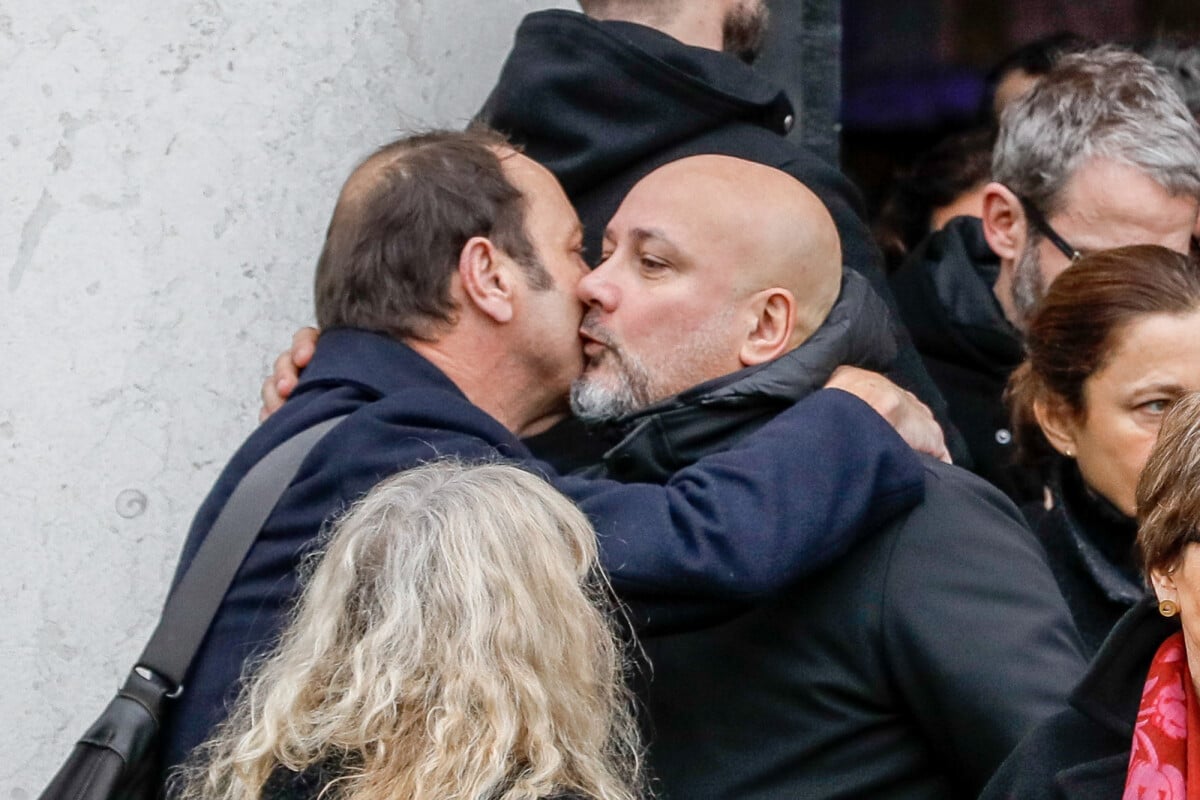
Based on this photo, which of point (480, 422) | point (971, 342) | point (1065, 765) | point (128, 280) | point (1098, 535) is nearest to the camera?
point (1065, 765)

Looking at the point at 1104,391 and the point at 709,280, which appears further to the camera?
the point at 1104,391

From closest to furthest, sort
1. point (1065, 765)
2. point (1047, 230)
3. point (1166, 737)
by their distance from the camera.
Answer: point (1166, 737), point (1065, 765), point (1047, 230)

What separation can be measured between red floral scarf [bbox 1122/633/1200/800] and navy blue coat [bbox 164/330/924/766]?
53cm

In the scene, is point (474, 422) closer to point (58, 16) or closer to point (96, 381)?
point (96, 381)

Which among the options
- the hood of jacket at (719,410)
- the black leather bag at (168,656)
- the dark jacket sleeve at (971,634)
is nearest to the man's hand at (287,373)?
the black leather bag at (168,656)

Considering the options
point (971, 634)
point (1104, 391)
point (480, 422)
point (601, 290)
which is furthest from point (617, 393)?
point (1104, 391)

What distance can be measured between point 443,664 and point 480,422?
654 millimetres

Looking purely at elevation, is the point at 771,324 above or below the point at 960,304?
above

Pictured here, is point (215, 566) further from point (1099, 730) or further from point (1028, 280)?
point (1028, 280)

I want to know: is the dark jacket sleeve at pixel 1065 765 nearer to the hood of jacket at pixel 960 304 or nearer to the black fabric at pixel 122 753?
the black fabric at pixel 122 753

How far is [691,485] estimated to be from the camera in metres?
2.42

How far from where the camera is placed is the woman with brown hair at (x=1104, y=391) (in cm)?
291

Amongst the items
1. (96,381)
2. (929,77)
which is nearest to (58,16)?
(96,381)

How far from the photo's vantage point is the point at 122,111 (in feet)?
11.1
